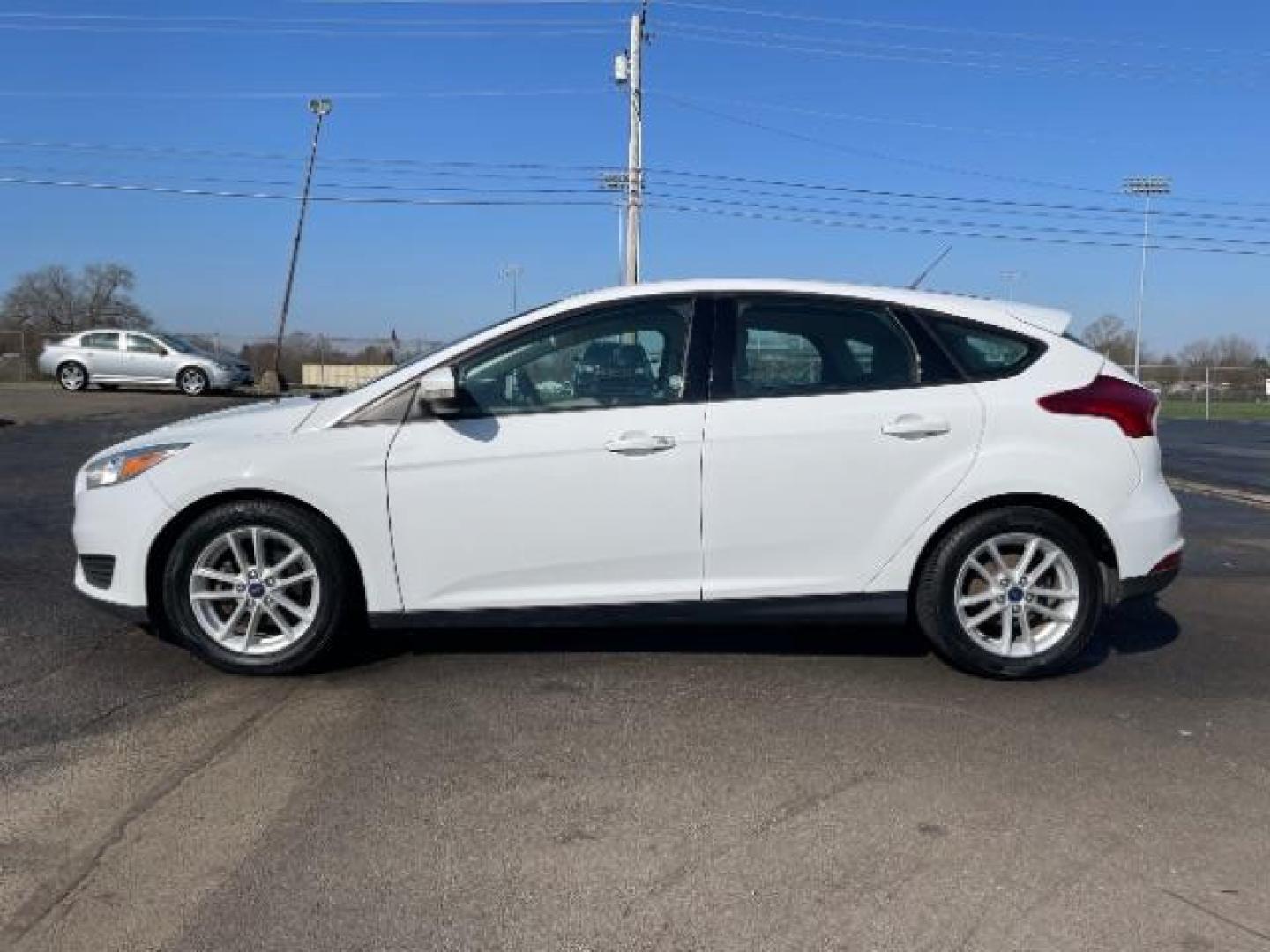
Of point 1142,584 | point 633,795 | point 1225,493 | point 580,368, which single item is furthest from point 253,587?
point 1225,493

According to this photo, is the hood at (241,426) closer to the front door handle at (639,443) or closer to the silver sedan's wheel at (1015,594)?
the front door handle at (639,443)

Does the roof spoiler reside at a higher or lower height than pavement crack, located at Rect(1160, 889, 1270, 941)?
higher

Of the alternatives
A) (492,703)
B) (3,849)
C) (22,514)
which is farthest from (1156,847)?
(22,514)

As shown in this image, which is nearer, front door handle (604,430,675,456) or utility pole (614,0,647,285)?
front door handle (604,430,675,456)

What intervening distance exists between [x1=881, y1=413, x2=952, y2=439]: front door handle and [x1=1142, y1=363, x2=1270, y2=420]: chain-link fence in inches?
2009

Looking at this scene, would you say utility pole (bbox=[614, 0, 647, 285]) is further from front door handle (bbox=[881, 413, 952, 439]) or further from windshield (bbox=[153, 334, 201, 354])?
front door handle (bbox=[881, 413, 952, 439])

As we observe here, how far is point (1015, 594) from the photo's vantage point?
471cm

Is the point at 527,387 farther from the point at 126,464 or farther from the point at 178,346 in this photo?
the point at 178,346

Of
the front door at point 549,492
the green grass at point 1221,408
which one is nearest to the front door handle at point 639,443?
the front door at point 549,492

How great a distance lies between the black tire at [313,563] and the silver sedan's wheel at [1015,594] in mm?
2583

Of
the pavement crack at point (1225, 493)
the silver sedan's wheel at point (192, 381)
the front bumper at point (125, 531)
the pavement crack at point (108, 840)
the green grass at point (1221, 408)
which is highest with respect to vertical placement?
the front bumper at point (125, 531)

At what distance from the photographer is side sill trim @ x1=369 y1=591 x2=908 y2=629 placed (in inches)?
182

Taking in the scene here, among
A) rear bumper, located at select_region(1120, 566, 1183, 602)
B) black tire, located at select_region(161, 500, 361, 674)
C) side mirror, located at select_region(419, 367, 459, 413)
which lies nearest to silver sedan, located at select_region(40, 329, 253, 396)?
black tire, located at select_region(161, 500, 361, 674)

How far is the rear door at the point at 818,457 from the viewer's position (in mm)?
4598
